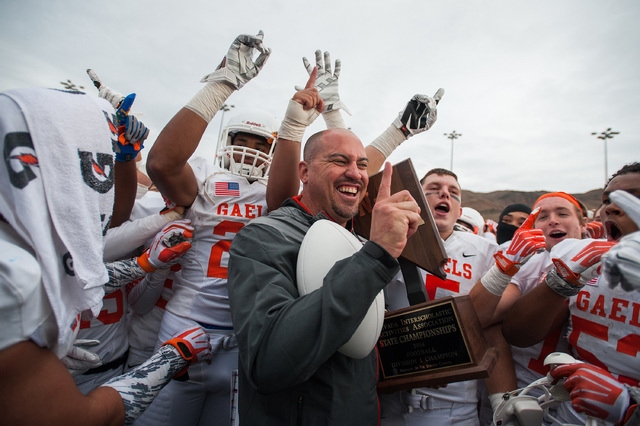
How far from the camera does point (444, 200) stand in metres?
2.89

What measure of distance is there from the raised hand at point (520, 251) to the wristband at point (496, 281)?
0.04 m

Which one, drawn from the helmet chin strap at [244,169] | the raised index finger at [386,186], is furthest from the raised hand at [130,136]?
the raised index finger at [386,186]

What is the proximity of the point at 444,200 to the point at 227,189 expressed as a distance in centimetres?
199

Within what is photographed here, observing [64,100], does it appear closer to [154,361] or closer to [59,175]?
[59,175]

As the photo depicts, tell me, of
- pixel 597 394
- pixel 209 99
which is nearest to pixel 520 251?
pixel 597 394

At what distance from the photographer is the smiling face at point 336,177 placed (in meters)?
1.96

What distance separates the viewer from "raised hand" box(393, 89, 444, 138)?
2.86m

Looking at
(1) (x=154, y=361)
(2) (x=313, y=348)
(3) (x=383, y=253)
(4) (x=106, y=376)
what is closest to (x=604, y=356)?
(3) (x=383, y=253)

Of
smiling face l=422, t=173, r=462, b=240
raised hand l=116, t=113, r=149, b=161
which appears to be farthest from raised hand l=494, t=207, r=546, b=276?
raised hand l=116, t=113, r=149, b=161

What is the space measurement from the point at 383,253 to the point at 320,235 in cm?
35

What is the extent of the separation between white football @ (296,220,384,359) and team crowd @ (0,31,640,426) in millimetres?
21

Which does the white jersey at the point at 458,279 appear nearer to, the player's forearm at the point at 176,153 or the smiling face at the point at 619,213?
the smiling face at the point at 619,213

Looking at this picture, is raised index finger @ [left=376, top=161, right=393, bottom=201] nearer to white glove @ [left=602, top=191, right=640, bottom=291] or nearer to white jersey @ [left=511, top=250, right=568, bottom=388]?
white glove @ [left=602, top=191, right=640, bottom=291]

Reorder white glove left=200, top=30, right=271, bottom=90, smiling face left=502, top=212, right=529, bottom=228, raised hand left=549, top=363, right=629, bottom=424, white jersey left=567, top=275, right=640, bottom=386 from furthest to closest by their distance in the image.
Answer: smiling face left=502, top=212, right=529, bottom=228 < white glove left=200, top=30, right=271, bottom=90 < white jersey left=567, top=275, right=640, bottom=386 < raised hand left=549, top=363, right=629, bottom=424
